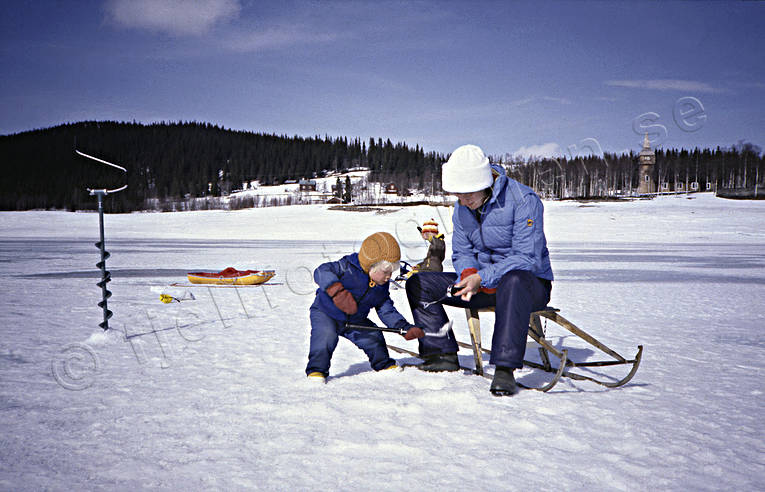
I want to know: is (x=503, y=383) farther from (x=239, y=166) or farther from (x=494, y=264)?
(x=239, y=166)

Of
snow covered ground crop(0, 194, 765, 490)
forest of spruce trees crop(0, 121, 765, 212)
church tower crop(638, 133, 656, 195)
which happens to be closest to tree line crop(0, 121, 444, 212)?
forest of spruce trees crop(0, 121, 765, 212)

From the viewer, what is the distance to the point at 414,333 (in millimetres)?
3646

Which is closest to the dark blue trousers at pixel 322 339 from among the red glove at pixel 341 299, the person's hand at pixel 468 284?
the red glove at pixel 341 299

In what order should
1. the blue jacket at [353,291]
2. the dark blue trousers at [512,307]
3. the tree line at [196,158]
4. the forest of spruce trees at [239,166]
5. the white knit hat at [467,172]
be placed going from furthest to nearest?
the tree line at [196,158] → the forest of spruce trees at [239,166] → the blue jacket at [353,291] → the white knit hat at [467,172] → the dark blue trousers at [512,307]

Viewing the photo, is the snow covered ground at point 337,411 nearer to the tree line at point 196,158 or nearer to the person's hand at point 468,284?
the person's hand at point 468,284

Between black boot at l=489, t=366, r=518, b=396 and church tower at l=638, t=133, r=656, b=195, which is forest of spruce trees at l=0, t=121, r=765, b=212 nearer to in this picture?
church tower at l=638, t=133, r=656, b=195

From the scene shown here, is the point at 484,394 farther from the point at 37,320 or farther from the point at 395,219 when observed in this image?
the point at 395,219

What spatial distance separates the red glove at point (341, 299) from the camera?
3592 millimetres

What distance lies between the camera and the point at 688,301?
8461mm

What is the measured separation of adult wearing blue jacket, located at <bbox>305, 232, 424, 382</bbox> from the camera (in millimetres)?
3660

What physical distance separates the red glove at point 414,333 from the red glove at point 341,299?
43cm

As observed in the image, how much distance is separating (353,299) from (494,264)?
3.52ft

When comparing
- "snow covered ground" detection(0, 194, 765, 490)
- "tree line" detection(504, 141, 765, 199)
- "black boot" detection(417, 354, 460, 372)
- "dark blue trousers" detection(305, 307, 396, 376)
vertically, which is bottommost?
"snow covered ground" detection(0, 194, 765, 490)

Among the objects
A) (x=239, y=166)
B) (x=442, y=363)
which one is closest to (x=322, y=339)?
(x=442, y=363)
